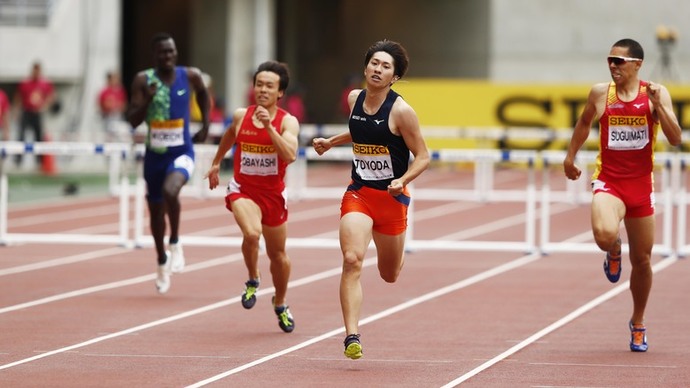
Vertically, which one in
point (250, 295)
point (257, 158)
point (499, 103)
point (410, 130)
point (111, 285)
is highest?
point (410, 130)

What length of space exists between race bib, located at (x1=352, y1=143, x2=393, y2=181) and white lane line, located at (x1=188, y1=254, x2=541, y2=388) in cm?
128

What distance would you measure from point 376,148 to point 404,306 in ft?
11.0

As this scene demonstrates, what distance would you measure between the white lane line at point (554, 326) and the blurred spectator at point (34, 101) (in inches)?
664

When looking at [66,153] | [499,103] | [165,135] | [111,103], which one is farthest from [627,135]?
[499,103]

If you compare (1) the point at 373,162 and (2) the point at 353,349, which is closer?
(2) the point at 353,349

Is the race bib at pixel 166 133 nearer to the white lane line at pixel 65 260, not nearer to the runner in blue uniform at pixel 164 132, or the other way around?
the runner in blue uniform at pixel 164 132

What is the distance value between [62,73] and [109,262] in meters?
18.3

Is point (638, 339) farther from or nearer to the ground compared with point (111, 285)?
farther from the ground

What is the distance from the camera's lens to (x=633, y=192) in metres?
10.2

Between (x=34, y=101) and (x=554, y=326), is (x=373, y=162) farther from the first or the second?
(x=34, y=101)

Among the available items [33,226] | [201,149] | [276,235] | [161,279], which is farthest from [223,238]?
[276,235]

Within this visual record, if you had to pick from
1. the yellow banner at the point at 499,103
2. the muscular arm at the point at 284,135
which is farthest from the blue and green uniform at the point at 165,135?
the yellow banner at the point at 499,103

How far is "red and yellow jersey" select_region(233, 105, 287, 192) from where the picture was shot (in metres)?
11.2

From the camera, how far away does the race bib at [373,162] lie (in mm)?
9664
